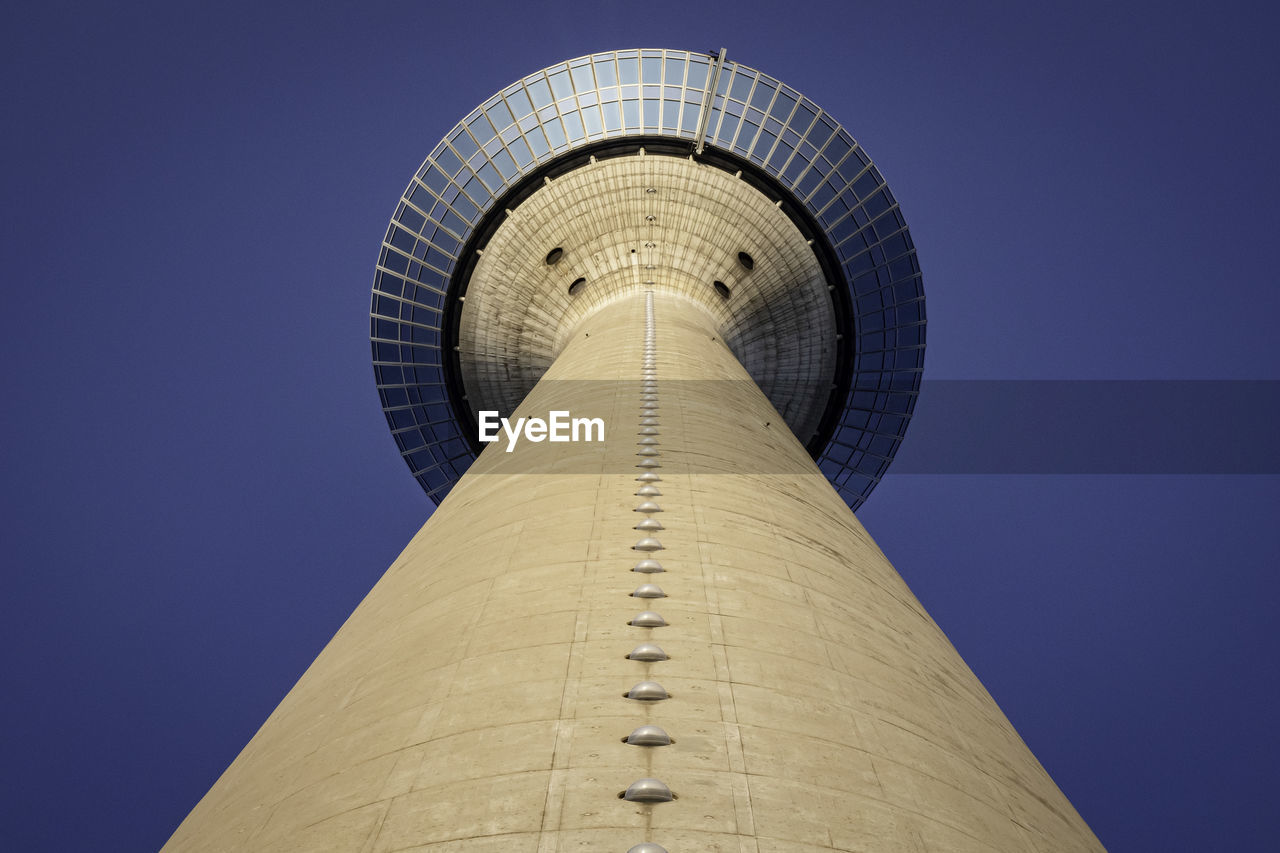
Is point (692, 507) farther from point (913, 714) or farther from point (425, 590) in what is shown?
point (913, 714)

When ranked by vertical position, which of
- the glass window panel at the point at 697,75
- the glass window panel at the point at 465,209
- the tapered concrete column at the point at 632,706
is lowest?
the tapered concrete column at the point at 632,706

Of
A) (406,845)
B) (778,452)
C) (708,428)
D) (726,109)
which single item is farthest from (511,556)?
(726,109)

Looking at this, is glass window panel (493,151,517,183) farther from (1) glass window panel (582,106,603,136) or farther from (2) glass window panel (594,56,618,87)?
(2) glass window panel (594,56,618,87)

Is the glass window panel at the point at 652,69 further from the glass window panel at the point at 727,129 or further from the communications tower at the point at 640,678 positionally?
the communications tower at the point at 640,678

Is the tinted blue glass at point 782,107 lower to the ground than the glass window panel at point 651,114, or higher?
higher

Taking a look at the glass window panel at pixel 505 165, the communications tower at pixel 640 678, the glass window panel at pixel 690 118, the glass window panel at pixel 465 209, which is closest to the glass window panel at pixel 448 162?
the glass window panel at pixel 465 209

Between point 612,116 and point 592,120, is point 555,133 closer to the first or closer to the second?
point 592,120

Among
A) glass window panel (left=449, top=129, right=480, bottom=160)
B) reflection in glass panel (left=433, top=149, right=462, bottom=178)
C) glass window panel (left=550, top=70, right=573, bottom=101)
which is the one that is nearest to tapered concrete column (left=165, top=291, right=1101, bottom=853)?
glass window panel (left=550, top=70, right=573, bottom=101)

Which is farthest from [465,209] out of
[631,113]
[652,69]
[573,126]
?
[652,69]
